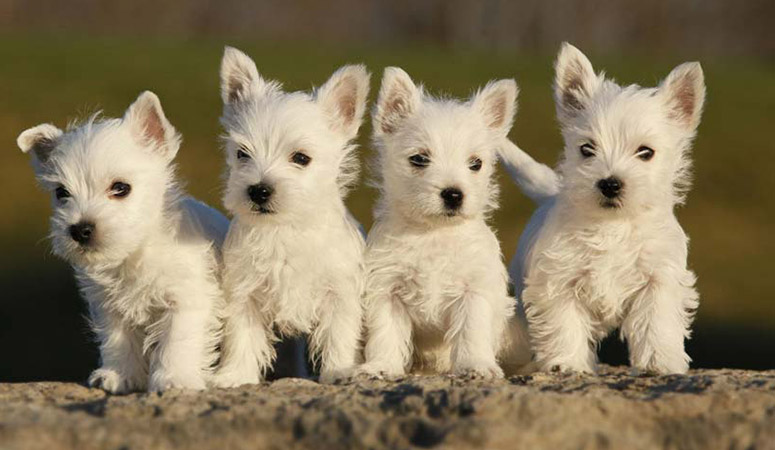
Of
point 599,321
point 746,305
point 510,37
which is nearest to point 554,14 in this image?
point 510,37

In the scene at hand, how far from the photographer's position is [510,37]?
6481 centimetres

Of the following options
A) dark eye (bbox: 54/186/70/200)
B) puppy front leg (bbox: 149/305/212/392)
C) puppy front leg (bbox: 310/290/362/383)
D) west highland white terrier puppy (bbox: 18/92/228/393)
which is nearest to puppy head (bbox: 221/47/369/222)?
west highland white terrier puppy (bbox: 18/92/228/393)

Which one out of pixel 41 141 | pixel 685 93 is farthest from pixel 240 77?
pixel 685 93

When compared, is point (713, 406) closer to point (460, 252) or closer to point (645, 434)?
point (645, 434)

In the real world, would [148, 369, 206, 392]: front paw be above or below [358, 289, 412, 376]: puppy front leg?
below

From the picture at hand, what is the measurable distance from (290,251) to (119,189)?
4.52ft

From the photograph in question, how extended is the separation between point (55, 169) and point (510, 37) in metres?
57.7

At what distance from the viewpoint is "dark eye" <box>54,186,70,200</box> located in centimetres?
874

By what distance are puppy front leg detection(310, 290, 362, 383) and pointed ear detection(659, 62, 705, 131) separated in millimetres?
3041

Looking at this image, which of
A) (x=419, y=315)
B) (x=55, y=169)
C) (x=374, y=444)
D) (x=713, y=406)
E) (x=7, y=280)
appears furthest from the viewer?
(x=7, y=280)

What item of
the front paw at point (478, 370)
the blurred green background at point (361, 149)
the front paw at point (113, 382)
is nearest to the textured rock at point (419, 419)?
the front paw at point (478, 370)

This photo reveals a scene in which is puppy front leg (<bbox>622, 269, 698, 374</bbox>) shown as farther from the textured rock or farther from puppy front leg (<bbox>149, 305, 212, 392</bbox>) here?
puppy front leg (<bbox>149, 305, 212, 392</bbox>)

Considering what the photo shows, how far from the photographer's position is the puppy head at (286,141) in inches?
341

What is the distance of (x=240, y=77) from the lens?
31.1ft
